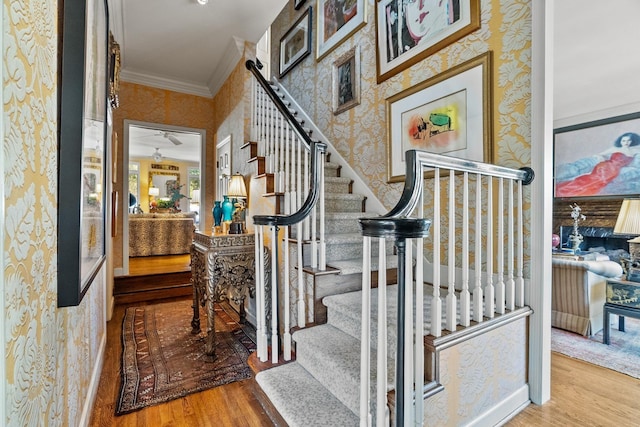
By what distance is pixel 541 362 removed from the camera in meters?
1.73

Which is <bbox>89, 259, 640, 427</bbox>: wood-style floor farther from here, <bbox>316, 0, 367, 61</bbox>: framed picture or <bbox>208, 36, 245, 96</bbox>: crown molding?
<bbox>208, 36, 245, 96</bbox>: crown molding

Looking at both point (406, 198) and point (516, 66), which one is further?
point (516, 66)

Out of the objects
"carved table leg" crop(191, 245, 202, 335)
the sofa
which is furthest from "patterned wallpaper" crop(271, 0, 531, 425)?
the sofa

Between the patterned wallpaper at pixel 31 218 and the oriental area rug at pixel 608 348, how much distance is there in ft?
10.4

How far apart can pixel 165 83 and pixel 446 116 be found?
4.23 meters

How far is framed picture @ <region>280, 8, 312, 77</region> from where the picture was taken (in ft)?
12.5

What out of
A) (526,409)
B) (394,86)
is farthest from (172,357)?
(394,86)

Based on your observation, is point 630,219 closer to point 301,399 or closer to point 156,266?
point 301,399

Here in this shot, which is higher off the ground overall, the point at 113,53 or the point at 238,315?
the point at 113,53

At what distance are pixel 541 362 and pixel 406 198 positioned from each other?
1.41 metres

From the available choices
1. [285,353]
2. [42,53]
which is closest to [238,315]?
[285,353]

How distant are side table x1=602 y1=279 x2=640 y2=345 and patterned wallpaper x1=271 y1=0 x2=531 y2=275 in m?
1.55

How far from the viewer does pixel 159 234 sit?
6391mm

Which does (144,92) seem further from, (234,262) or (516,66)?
(516,66)
